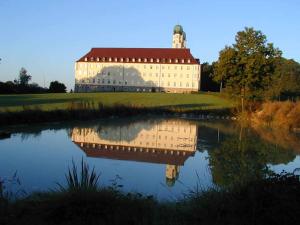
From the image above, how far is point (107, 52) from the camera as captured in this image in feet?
403

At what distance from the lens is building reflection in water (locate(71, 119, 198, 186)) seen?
608 inches

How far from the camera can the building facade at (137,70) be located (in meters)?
115

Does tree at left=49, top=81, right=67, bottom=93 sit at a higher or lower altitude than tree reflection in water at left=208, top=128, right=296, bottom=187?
higher

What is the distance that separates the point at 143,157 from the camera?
15.9m

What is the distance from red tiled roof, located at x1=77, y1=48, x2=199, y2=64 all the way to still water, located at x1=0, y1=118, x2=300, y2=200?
92.8 meters

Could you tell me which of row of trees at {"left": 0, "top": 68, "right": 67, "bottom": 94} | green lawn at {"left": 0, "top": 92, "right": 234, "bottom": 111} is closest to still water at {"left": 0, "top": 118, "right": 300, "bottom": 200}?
green lawn at {"left": 0, "top": 92, "right": 234, "bottom": 111}

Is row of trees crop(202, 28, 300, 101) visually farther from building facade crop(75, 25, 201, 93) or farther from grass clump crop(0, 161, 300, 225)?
building facade crop(75, 25, 201, 93)

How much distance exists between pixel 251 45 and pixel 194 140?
31.7 meters

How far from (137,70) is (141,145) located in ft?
328

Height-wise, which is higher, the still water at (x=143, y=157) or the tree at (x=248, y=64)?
the tree at (x=248, y=64)

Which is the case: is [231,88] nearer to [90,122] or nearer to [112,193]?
[90,122]

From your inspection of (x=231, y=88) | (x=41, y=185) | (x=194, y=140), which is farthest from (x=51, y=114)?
(x=231, y=88)

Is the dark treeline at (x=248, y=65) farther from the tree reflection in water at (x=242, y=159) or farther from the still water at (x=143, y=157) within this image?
the tree reflection in water at (x=242, y=159)

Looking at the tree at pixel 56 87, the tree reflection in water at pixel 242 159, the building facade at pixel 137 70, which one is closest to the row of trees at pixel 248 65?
the tree reflection in water at pixel 242 159
